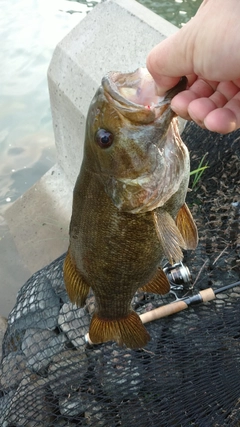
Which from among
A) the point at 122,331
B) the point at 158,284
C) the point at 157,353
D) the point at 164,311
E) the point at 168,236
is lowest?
the point at 157,353

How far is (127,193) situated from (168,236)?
215 millimetres

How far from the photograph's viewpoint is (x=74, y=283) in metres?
1.81

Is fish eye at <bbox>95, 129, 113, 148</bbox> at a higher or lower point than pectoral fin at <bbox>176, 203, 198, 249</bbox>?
higher

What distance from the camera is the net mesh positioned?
2012 mm

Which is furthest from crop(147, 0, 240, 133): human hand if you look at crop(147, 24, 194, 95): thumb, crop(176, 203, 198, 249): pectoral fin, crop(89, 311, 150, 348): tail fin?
crop(89, 311, 150, 348): tail fin

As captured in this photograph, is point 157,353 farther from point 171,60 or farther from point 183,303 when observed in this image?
point 171,60

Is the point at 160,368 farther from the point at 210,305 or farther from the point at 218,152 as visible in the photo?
the point at 218,152

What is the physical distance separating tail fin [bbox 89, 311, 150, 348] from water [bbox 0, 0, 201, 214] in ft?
11.9

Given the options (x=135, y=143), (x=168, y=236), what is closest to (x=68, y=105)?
(x=135, y=143)

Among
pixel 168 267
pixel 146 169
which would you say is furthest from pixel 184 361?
pixel 146 169

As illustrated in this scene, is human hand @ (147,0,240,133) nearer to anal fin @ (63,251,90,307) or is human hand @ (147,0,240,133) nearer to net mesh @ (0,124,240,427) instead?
anal fin @ (63,251,90,307)

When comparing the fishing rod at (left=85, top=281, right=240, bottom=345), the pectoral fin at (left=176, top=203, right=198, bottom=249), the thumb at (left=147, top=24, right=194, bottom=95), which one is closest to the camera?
the thumb at (left=147, top=24, right=194, bottom=95)

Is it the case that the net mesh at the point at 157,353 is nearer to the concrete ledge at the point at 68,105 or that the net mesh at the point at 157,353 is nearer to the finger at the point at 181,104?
the concrete ledge at the point at 68,105

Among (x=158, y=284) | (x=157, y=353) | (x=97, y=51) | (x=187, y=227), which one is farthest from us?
(x=97, y=51)
